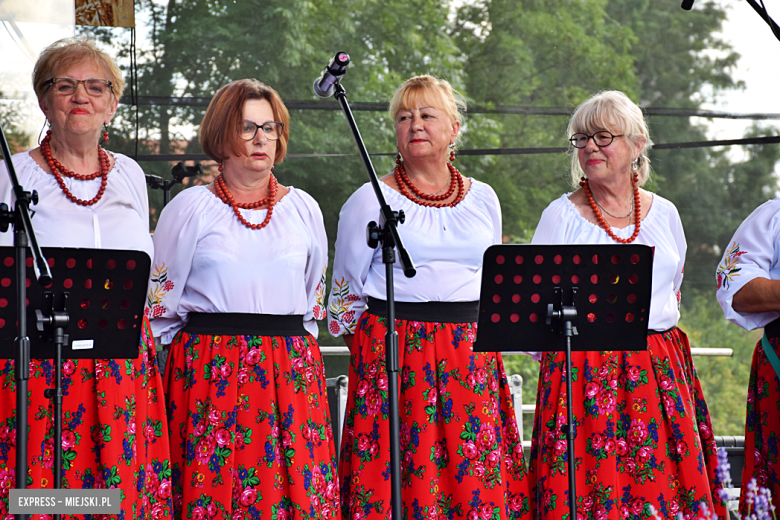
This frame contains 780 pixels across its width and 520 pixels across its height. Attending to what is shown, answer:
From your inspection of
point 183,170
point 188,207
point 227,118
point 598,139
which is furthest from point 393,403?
point 183,170

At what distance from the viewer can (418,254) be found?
9.29 ft

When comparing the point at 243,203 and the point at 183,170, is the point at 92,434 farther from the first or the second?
the point at 183,170

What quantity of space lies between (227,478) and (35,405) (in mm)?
591

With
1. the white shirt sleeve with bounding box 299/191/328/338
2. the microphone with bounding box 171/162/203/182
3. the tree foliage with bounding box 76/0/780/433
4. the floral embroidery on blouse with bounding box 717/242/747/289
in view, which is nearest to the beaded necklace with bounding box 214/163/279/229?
the white shirt sleeve with bounding box 299/191/328/338

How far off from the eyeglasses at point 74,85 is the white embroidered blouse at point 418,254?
92 cm

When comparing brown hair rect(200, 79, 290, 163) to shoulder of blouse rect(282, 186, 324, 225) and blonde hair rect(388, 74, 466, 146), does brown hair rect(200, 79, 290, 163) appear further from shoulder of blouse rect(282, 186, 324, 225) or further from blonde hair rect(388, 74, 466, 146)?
Result: blonde hair rect(388, 74, 466, 146)

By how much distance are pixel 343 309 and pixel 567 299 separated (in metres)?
0.89

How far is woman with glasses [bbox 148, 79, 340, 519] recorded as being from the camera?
2.51 meters

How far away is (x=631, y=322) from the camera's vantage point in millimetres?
2428

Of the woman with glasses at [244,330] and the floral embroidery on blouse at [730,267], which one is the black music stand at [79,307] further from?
the floral embroidery on blouse at [730,267]

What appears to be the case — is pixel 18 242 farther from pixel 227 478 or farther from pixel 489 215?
pixel 489 215

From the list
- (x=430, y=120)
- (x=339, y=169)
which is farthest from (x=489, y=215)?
(x=339, y=169)

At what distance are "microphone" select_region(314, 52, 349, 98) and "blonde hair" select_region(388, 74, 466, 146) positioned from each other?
56 centimetres

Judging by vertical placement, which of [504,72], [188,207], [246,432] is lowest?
[246,432]
